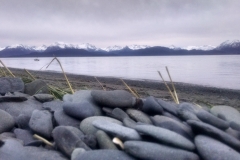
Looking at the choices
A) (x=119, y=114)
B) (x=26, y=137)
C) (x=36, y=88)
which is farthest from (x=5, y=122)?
(x=36, y=88)

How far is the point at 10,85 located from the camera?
5902mm

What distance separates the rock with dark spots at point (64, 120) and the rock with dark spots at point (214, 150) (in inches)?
66.1

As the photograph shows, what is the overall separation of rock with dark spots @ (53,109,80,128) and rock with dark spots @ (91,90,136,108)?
42 cm

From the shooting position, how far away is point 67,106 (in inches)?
172

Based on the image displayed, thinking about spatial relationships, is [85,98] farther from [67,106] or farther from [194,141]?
[194,141]

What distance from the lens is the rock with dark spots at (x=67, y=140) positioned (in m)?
3.56

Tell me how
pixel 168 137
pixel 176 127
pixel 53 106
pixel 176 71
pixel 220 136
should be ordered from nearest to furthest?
1. pixel 168 137
2. pixel 220 136
3. pixel 176 127
4. pixel 53 106
5. pixel 176 71

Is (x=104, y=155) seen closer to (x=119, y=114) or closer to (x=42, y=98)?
(x=119, y=114)

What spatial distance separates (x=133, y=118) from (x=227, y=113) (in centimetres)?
143

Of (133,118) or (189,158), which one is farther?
(133,118)

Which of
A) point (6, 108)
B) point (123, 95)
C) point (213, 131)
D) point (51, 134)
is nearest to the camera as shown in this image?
point (213, 131)

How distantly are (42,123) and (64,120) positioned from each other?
0.30 m

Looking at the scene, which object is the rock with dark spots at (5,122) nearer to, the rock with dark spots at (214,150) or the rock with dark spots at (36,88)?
the rock with dark spots at (36,88)

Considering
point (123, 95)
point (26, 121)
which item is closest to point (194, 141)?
point (123, 95)
